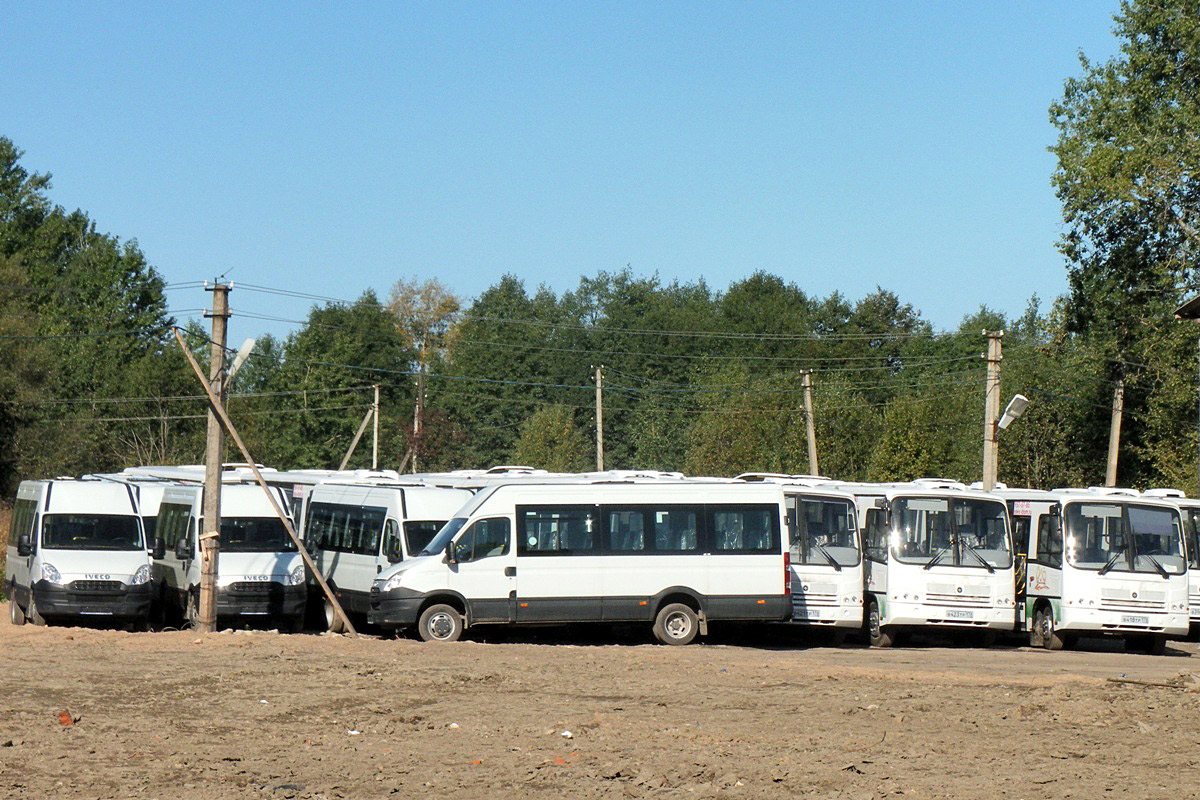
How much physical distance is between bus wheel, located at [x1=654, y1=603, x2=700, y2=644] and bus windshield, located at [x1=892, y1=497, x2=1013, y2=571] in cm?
395

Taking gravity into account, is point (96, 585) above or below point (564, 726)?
above

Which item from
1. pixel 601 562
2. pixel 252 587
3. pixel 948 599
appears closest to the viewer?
pixel 601 562

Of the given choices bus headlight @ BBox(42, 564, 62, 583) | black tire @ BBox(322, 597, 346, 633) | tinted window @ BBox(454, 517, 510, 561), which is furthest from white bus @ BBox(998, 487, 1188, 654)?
bus headlight @ BBox(42, 564, 62, 583)

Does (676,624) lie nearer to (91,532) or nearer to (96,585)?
(96,585)

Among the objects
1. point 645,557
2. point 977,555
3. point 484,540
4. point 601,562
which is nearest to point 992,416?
point 977,555

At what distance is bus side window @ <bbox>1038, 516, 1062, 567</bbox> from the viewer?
2512 cm

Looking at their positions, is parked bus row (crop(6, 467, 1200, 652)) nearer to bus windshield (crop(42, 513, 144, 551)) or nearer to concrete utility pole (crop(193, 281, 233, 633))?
bus windshield (crop(42, 513, 144, 551))

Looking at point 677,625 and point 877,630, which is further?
point 877,630

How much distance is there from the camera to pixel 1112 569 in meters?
24.8

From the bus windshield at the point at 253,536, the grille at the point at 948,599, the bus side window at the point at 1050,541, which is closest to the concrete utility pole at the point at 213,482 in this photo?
the bus windshield at the point at 253,536

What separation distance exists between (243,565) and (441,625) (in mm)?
5363

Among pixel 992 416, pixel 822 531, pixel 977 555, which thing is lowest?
pixel 977 555

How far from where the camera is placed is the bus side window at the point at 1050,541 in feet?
82.4

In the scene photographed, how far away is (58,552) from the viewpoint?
25.7m
